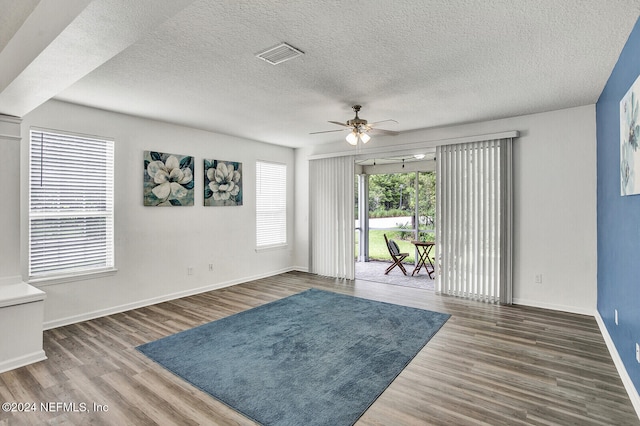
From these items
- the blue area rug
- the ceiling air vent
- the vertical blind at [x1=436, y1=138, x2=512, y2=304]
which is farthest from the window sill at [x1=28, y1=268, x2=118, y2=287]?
the vertical blind at [x1=436, y1=138, x2=512, y2=304]

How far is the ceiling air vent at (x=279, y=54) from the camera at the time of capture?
250cm

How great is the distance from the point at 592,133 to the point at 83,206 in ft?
20.0

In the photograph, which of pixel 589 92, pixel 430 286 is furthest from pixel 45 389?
pixel 589 92

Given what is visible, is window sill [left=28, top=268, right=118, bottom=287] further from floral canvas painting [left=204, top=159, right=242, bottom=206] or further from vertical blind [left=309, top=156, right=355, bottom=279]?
vertical blind [left=309, top=156, right=355, bottom=279]

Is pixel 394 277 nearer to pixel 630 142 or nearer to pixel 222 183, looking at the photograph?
pixel 222 183

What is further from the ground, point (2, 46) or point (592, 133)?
point (2, 46)

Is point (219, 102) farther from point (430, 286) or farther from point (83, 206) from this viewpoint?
point (430, 286)

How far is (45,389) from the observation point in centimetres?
246

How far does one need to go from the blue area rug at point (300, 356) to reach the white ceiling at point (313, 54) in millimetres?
2344

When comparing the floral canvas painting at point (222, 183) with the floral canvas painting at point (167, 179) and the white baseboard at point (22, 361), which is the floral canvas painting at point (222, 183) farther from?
the white baseboard at point (22, 361)

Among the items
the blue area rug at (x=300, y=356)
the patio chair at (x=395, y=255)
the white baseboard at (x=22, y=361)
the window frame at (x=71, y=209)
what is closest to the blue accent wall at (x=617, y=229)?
the blue area rug at (x=300, y=356)

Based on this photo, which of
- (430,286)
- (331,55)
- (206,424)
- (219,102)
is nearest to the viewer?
(206,424)

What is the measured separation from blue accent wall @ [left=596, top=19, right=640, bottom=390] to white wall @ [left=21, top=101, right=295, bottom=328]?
4906mm

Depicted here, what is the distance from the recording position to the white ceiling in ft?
6.35
